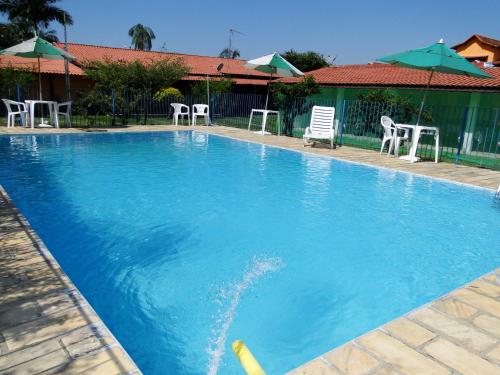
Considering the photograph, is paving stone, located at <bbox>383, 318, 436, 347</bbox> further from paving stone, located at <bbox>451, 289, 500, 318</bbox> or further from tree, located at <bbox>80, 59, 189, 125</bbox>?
tree, located at <bbox>80, 59, 189, 125</bbox>

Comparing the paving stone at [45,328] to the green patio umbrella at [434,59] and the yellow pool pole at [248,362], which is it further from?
the green patio umbrella at [434,59]

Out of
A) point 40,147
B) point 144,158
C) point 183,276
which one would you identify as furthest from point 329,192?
point 40,147

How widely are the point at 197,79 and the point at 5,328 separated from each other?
2367 cm

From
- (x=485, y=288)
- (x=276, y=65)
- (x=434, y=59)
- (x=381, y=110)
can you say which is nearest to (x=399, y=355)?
(x=485, y=288)

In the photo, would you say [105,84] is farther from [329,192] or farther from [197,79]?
[329,192]

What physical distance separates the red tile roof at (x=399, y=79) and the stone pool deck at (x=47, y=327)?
14894 mm

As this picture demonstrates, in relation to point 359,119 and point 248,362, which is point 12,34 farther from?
point 248,362

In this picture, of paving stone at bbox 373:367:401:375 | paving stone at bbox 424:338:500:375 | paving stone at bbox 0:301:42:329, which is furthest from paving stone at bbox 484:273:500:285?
paving stone at bbox 0:301:42:329

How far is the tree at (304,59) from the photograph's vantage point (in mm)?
38781

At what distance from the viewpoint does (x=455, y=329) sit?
2.84 metres

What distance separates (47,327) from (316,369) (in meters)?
1.75

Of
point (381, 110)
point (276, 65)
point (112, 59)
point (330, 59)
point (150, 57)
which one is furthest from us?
point (330, 59)

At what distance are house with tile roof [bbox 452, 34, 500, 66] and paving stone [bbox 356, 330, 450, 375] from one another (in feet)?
85.2

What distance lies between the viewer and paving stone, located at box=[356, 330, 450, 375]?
7.85 ft
